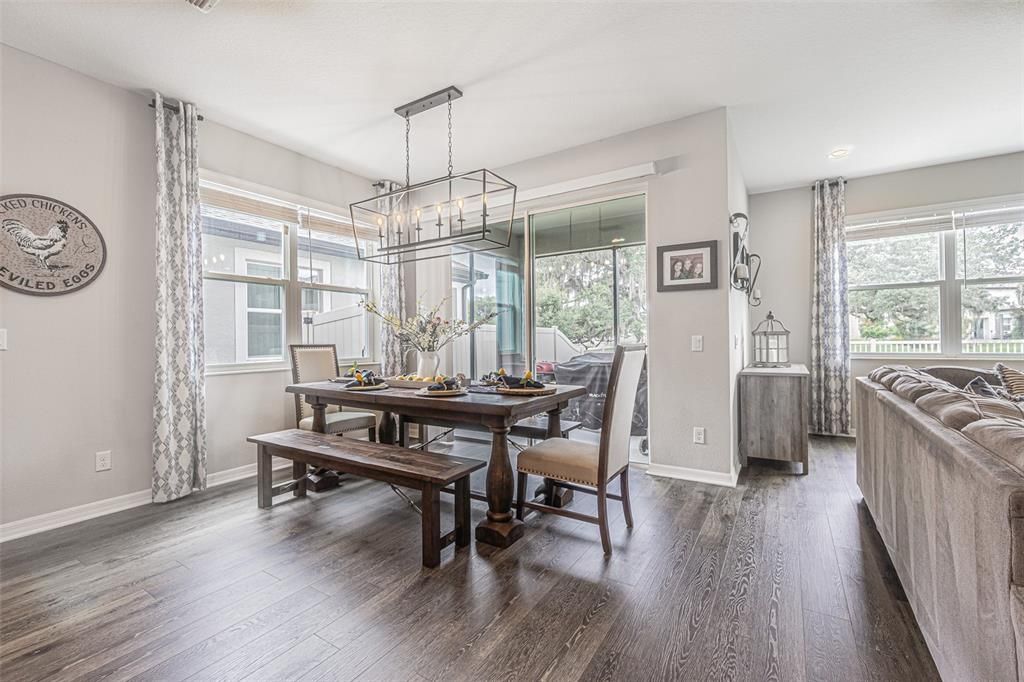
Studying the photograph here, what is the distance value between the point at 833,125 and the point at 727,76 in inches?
52.9

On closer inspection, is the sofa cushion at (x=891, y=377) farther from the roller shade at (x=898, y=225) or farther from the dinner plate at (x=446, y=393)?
the roller shade at (x=898, y=225)

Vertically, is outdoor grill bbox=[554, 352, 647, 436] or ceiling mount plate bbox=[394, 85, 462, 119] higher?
ceiling mount plate bbox=[394, 85, 462, 119]

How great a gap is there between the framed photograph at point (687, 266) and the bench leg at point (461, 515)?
2.24 meters

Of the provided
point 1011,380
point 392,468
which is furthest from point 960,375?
point 392,468

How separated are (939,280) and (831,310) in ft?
3.14

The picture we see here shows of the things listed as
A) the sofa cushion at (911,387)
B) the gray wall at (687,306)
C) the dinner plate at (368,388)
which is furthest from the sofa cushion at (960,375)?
the dinner plate at (368,388)

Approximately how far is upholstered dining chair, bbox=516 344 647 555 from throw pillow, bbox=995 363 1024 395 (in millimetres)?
2194

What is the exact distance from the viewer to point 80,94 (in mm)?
2785

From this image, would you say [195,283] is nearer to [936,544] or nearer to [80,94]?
[80,94]

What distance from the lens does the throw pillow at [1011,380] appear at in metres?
2.54

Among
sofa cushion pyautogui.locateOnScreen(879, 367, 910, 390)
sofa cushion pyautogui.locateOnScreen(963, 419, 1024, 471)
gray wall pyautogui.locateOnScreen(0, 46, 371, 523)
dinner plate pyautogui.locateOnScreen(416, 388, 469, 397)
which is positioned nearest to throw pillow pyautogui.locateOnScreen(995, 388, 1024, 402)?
sofa cushion pyautogui.locateOnScreen(879, 367, 910, 390)

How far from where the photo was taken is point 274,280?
12.7ft

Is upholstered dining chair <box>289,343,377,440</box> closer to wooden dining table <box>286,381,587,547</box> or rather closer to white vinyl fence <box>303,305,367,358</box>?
white vinyl fence <box>303,305,367,358</box>

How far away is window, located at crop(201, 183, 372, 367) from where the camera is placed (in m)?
3.54
